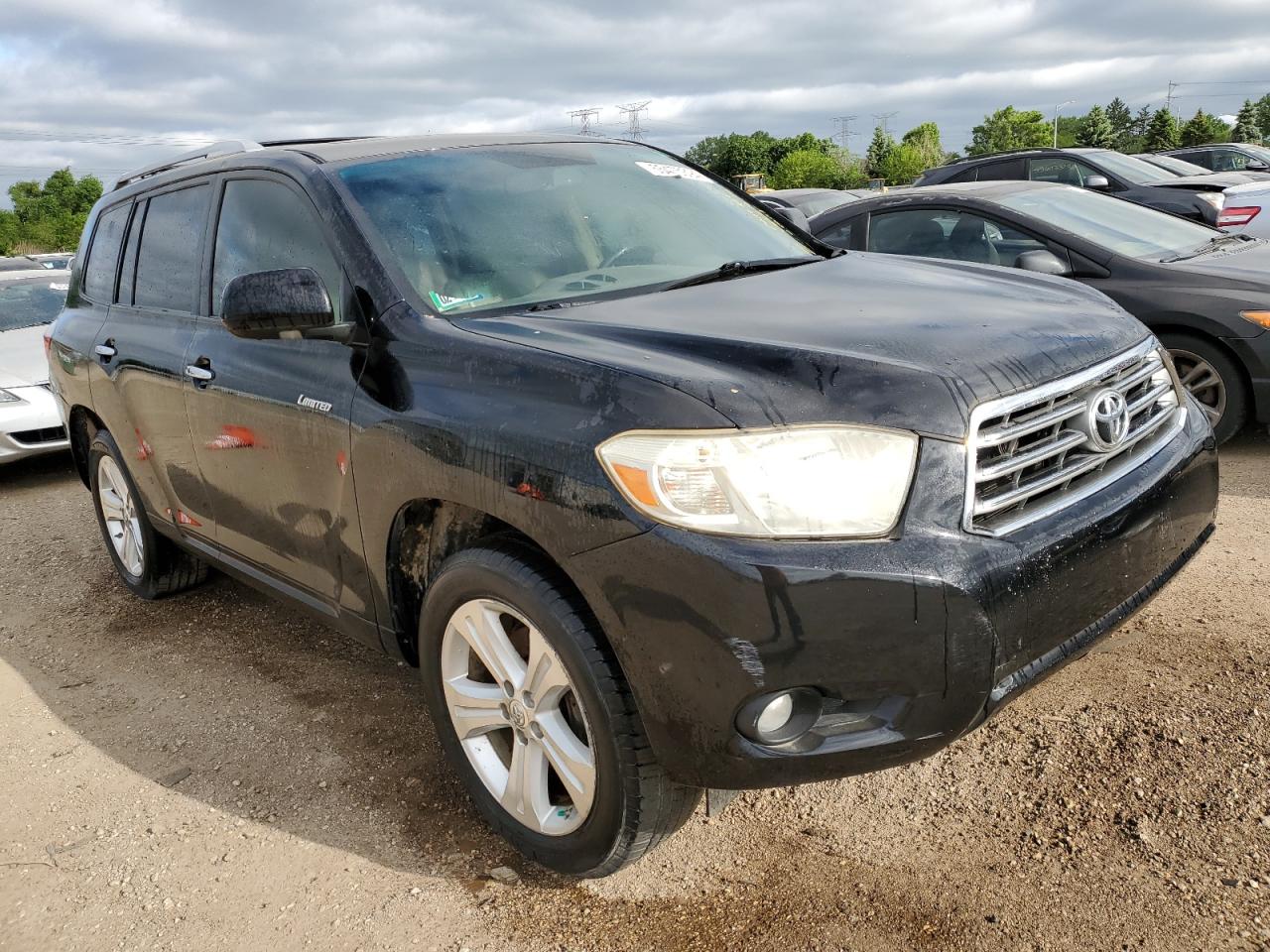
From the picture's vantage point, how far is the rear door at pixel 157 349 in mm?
3727

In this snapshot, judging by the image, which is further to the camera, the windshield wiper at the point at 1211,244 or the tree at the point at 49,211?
the tree at the point at 49,211

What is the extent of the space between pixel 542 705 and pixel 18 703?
2546 millimetres

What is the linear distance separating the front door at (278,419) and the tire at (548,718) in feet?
1.49

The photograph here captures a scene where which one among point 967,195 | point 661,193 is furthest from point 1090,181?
point 661,193

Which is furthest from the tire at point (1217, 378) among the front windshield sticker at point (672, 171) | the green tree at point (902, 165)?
the green tree at point (902, 165)

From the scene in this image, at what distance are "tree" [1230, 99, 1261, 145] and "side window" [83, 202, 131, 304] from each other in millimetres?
79318

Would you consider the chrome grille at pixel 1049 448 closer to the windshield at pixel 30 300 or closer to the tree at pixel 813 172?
the windshield at pixel 30 300

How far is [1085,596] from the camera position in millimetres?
2258

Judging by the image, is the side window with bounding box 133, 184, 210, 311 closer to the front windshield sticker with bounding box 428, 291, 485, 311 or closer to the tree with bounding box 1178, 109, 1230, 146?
the front windshield sticker with bounding box 428, 291, 485, 311

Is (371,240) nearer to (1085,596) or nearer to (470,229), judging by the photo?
(470,229)

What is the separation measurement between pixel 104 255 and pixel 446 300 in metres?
2.58

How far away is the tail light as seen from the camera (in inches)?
360

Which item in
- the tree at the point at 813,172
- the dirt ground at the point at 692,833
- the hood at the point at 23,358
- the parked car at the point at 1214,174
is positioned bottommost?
the tree at the point at 813,172

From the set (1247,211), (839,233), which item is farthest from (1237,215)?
(839,233)
